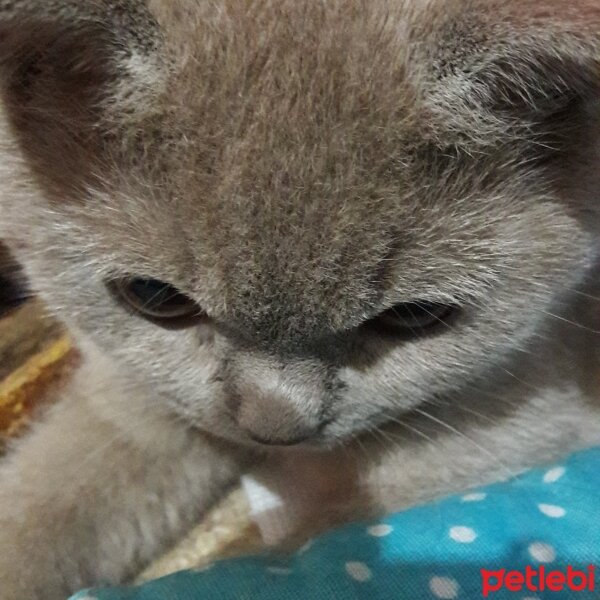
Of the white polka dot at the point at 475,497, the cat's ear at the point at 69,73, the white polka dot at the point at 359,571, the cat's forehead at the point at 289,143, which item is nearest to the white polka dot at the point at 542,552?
the white polka dot at the point at 475,497

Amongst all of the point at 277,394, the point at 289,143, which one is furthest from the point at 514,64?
the point at 277,394

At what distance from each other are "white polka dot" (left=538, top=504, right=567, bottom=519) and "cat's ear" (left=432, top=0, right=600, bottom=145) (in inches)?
20.3

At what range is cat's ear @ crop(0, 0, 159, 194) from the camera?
0.61 meters

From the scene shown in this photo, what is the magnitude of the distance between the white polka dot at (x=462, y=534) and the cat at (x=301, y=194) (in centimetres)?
14

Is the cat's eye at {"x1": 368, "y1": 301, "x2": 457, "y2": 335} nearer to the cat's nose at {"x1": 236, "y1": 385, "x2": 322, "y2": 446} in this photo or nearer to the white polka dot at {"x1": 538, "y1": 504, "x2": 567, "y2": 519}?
the cat's nose at {"x1": 236, "y1": 385, "x2": 322, "y2": 446}

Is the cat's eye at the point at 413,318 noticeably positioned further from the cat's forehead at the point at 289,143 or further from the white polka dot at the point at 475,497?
the white polka dot at the point at 475,497

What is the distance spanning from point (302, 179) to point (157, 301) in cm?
24

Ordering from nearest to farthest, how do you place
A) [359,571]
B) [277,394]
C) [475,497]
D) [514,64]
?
[514,64] < [277,394] < [359,571] < [475,497]

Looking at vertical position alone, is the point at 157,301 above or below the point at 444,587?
above

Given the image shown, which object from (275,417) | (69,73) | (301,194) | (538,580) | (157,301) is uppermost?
(69,73)

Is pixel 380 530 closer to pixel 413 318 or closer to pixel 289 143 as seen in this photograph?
pixel 413 318

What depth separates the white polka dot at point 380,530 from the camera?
3.22 feet

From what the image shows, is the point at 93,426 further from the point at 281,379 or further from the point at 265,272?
the point at 265,272

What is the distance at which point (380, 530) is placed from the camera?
99cm
